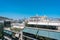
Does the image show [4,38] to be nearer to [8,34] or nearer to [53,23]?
[8,34]

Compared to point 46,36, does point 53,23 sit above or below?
above

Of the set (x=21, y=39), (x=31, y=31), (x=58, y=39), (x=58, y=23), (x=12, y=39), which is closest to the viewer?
(x=58, y=39)

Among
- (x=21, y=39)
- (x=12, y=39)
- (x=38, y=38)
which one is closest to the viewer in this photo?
(x=38, y=38)

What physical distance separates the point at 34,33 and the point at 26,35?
4156 millimetres

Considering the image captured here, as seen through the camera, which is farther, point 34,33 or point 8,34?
point 8,34

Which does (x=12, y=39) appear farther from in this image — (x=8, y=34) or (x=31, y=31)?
(x=31, y=31)

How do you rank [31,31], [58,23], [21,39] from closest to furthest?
[58,23] → [31,31] → [21,39]

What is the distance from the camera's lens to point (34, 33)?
33562mm

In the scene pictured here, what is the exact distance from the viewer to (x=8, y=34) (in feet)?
148

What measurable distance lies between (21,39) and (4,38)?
11.3 meters

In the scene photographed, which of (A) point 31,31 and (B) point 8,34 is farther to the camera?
(B) point 8,34

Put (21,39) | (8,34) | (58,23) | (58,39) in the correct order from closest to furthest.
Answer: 1. (58,39)
2. (58,23)
3. (21,39)
4. (8,34)

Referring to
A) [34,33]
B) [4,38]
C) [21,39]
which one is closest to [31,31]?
[34,33]

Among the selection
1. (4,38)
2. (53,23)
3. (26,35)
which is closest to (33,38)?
(26,35)
